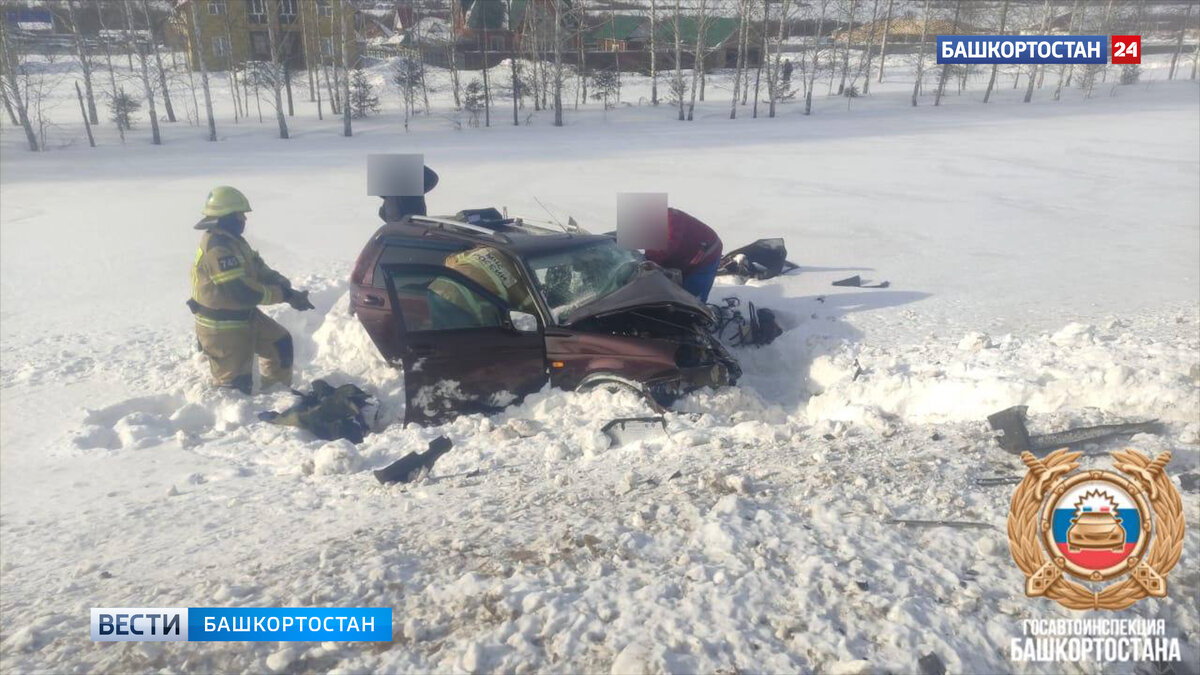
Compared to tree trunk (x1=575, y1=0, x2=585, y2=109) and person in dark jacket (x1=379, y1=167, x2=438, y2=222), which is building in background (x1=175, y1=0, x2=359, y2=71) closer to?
tree trunk (x1=575, y1=0, x2=585, y2=109)

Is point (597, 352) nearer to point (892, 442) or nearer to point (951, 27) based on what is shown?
point (892, 442)

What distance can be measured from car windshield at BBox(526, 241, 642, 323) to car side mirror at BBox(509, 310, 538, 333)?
0.52 feet

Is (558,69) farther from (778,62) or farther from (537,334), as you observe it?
(537,334)

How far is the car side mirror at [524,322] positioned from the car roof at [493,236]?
1.57 feet

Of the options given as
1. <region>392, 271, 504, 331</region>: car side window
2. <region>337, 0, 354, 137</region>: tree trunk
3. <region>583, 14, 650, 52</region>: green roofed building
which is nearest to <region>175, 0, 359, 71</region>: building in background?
<region>337, 0, 354, 137</region>: tree trunk

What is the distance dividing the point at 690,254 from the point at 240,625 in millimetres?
5547

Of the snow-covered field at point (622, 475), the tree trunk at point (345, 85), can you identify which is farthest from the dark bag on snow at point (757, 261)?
the tree trunk at point (345, 85)

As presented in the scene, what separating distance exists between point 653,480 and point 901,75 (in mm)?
48517

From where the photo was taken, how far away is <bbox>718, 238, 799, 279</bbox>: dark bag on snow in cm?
914

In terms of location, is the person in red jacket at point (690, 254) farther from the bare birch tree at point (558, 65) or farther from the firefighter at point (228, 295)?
the bare birch tree at point (558, 65)

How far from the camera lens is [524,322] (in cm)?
566

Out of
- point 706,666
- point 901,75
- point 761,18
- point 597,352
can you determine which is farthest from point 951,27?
point 706,666

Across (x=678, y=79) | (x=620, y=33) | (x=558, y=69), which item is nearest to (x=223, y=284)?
(x=558, y=69)

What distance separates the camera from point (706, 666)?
277 centimetres
